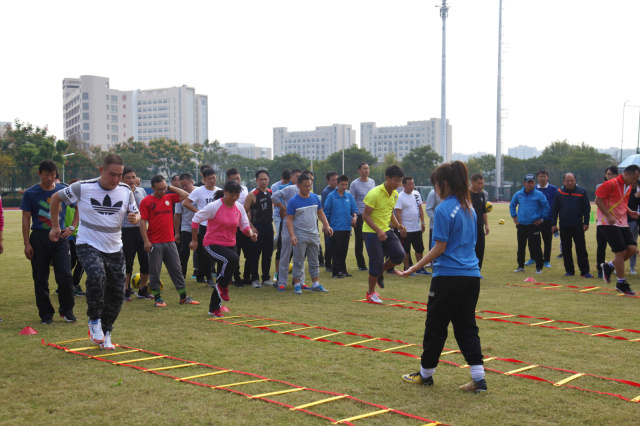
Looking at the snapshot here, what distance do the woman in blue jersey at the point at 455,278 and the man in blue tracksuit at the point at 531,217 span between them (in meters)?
7.69

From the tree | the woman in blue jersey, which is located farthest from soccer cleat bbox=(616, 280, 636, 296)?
the tree

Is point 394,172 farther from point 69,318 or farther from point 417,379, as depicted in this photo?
point 69,318

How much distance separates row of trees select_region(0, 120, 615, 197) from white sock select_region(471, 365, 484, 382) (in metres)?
49.5

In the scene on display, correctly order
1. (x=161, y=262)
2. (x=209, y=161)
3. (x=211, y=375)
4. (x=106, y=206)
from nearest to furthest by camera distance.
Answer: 1. (x=211, y=375)
2. (x=106, y=206)
3. (x=161, y=262)
4. (x=209, y=161)

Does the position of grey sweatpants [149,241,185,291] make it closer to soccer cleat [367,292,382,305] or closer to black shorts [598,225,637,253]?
soccer cleat [367,292,382,305]

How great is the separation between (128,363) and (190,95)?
187212 mm

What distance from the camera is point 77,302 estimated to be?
881 centimetres

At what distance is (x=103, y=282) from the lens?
596 centimetres

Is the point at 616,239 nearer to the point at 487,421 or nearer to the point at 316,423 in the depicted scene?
the point at 487,421

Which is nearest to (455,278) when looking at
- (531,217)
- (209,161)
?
(531,217)

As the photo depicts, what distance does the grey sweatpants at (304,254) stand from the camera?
972cm

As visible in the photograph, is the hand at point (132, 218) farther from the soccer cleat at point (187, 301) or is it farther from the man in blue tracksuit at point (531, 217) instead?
the man in blue tracksuit at point (531, 217)

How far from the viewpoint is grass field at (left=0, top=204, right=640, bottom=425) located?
163 inches

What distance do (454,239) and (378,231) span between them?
3.73 meters
